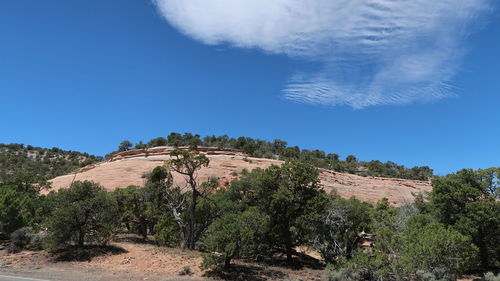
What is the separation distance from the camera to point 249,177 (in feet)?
125

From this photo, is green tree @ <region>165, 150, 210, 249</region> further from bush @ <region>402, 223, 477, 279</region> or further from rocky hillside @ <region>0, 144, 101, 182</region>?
rocky hillside @ <region>0, 144, 101, 182</region>

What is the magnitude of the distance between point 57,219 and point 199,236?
10511 millimetres

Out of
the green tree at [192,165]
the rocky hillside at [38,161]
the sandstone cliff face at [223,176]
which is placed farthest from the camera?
the rocky hillside at [38,161]

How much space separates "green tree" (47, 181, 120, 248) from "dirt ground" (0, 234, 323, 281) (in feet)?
3.39

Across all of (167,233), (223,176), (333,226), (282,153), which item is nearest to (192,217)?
(167,233)

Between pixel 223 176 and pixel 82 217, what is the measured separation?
34.3 metres

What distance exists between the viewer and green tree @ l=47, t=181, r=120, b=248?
802 inches

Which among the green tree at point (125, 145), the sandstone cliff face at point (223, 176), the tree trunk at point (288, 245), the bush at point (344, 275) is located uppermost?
the green tree at point (125, 145)

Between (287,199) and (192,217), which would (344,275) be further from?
(192,217)

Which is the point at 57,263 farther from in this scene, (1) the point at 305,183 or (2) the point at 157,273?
(1) the point at 305,183

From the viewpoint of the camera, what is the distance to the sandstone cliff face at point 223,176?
5294cm

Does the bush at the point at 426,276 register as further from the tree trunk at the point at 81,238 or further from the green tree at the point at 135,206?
the green tree at the point at 135,206

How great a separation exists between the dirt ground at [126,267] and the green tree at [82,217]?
40.7 inches

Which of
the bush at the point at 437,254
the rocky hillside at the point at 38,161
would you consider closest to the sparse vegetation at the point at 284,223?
the bush at the point at 437,254
